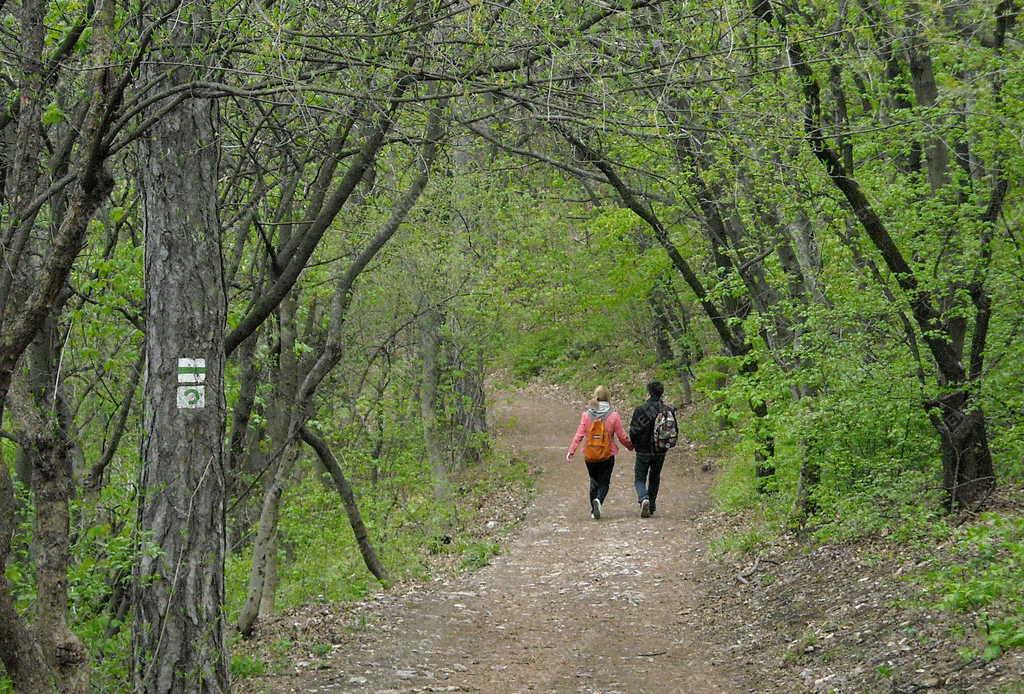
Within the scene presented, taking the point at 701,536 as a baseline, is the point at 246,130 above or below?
above

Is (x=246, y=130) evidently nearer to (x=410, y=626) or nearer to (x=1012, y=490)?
(x=410, y=626)

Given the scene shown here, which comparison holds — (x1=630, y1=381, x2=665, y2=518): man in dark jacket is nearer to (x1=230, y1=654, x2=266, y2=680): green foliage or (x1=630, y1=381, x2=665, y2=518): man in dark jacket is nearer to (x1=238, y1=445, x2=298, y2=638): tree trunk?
(x1=238, y1=445, x2=298, y2=638): tree trunk

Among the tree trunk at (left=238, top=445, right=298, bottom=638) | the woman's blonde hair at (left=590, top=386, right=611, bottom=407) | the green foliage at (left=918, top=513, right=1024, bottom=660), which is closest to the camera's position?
the green foliage at (left=918, top=513, right=1024, bottom=660)

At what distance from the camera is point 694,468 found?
68.3 ft

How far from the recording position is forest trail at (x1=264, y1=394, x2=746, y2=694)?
7562 mm

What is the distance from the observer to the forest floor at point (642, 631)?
6.58m

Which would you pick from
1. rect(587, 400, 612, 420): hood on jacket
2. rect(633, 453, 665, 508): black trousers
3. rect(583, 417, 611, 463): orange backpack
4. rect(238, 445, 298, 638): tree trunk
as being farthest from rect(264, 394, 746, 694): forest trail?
rect(587, 400, 612, 420): hood on jacket

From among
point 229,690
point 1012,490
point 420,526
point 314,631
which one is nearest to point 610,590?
point 314,631

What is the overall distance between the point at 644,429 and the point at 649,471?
1328mm

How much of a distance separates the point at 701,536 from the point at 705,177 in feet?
17.4

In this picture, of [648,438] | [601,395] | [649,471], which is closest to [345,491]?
[601,395]

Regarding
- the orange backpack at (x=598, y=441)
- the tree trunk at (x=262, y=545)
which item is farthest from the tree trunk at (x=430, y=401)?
the tree trunk at (x=262, y=545)

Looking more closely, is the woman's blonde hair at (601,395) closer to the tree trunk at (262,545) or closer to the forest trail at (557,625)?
the forest trail at (557,625)

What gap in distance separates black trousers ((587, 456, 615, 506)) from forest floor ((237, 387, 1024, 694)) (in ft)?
4.63
